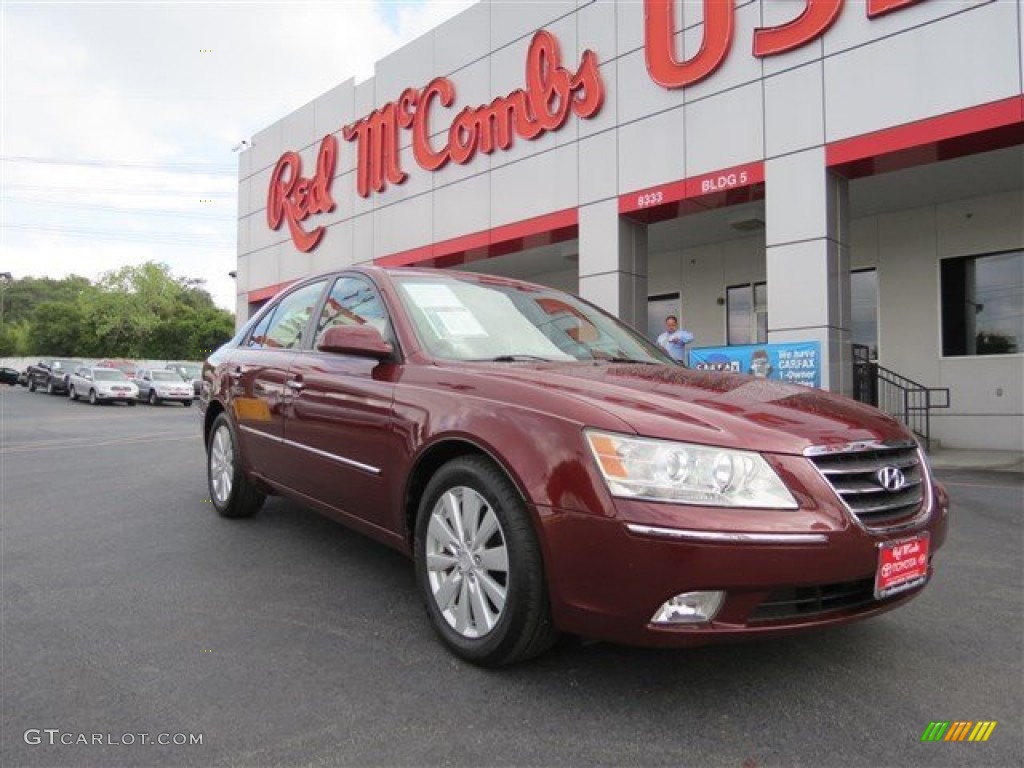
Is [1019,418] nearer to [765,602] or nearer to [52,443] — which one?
[765,602]

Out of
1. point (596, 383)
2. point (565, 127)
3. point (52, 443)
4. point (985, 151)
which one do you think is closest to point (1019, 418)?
point (985, 151)

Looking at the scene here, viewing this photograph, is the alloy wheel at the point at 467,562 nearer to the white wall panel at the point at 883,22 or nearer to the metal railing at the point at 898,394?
the white wall panel at the point at 883,22

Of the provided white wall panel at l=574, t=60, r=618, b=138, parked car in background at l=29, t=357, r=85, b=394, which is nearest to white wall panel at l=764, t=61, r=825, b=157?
white wall panel at l=574, t=60, r=618, b=138

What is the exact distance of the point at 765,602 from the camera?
7.17 feet

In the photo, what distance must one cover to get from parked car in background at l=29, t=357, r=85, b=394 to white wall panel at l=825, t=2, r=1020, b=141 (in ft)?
98.3

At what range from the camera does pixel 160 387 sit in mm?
26422

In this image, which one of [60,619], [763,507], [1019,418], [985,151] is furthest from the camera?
[1019,418]

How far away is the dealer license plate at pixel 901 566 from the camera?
231cm

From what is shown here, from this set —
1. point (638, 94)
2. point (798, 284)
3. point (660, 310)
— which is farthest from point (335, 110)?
point (798, 284)

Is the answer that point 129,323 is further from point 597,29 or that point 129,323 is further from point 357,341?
point 357,341

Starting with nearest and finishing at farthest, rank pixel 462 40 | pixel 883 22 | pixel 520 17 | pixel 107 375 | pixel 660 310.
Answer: pixel 883 22
pixel 520 17
pixel 462 40
pixel 660 310
pixel 107 375

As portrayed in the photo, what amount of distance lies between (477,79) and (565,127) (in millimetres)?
2748

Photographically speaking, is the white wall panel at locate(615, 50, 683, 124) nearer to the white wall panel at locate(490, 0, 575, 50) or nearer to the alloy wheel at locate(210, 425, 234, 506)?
the white wall panel at locate(490, 0, 575, 50)

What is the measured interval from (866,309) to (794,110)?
4.83m
